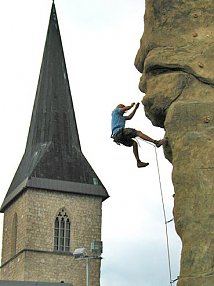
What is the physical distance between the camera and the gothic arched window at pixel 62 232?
58594 mm

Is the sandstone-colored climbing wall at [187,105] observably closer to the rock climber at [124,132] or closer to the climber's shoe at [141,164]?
the rock climber at [124,132]

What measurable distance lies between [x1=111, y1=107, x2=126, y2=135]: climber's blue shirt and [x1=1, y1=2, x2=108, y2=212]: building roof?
2012 inches

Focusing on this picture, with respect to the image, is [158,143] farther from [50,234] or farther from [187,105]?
[50,234]

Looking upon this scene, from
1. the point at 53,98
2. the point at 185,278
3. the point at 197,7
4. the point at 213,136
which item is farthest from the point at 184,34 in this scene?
the point at 53,98

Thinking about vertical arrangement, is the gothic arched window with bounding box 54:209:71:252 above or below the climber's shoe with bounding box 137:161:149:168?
above

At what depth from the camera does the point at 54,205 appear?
58906mm

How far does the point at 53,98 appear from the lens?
6159 cm

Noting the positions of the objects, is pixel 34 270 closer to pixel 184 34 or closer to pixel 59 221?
pixel 59 221

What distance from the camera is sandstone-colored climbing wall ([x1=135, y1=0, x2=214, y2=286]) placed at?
627 cm

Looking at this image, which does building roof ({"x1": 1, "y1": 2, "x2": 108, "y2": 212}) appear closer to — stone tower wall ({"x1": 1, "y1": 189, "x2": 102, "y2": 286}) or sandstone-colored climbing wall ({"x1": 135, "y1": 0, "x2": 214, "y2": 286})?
stone tower wall ({"x1": 1, "y1": 189, "x2": 102, "y2": 286})

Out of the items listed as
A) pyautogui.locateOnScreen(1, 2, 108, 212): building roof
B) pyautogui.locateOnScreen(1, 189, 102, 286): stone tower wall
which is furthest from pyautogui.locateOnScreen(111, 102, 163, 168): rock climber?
pyautogui.locateOnScreen(1, 2, 108, 212): building roof

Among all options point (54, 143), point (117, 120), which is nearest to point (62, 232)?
point (54, 143)

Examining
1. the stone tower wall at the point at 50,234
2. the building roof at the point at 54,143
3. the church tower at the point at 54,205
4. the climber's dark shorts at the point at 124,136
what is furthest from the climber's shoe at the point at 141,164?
the building roof at the point at 54,143

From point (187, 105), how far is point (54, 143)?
53.5m
